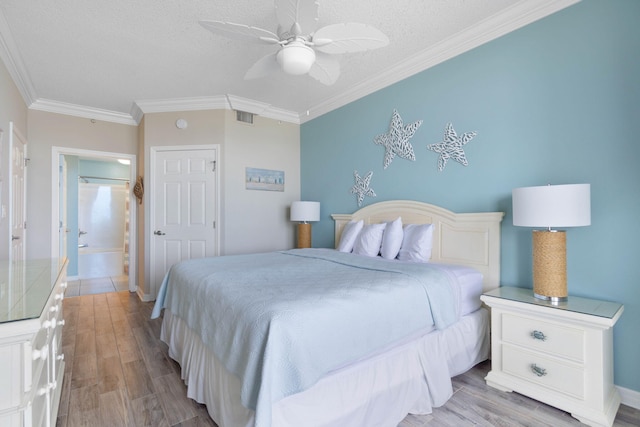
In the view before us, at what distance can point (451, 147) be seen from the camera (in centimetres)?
276

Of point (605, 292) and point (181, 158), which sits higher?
point (181, 158)

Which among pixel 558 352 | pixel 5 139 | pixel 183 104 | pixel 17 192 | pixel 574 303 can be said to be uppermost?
pixel 183 104

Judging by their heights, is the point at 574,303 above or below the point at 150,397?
above

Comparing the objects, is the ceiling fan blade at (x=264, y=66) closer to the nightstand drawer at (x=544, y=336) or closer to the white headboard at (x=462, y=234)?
the white headboard at (x=462, y=234)

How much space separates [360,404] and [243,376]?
2.05ft

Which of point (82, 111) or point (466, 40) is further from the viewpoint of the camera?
point (82, 111)

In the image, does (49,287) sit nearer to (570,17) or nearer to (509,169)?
(509,169)

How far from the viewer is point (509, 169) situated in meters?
2.38

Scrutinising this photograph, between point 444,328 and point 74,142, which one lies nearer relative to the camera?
point 444,328

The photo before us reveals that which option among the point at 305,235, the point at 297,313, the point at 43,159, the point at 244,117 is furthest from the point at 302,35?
the point at 43,159

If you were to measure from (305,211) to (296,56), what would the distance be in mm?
2375

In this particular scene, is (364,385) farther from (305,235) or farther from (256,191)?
A: (256,191)

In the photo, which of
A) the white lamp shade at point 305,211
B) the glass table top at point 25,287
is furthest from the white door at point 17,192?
the white lamp shade at point 305,211

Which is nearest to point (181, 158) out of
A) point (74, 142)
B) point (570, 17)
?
point (74, 142)
